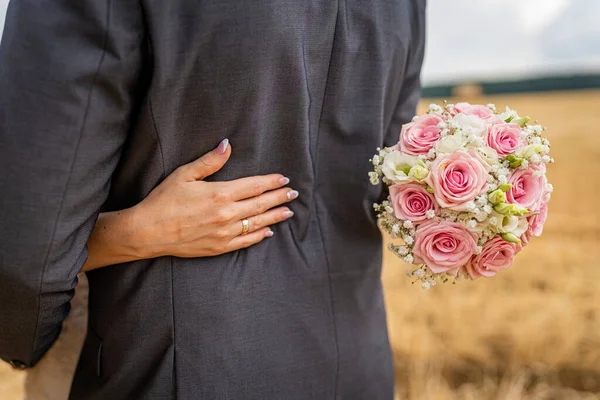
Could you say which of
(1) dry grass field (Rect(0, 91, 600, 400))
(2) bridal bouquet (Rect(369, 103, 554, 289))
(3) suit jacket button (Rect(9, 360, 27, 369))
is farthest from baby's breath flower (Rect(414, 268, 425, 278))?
(1) dry grass field (Rect(0, 91, 600, 400))

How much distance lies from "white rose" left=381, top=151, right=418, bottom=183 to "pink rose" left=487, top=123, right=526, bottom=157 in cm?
16

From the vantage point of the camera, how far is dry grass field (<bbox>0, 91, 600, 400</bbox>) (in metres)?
3.34

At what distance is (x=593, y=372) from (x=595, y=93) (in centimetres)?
1633

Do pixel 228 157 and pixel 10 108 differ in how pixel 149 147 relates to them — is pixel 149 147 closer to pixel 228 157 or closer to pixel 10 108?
pixel 228 157

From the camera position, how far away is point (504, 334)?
11.8 feet

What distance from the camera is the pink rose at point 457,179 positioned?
135 centimetres

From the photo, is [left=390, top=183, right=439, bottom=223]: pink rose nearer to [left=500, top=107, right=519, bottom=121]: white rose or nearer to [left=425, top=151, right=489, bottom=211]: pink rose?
[left=425, top=151, right=489, bottom=211]: pink rose

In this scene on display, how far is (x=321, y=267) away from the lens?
153 cm

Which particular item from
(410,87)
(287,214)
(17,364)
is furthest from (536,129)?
(17,364)

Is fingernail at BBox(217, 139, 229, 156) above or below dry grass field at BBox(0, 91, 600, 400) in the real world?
above

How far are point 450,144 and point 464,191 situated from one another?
0.11m

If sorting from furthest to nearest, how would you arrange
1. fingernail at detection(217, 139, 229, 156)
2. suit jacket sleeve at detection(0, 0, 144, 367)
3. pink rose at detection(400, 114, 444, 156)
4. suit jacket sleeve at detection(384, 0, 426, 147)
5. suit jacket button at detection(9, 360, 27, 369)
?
suit jacket sleeve at detection(384, 0, 426, 147), suit jacket button at detection(9, 360, 27, 369), pink rose at detection(400, 114, 444, 156), fingernail at detection(217, 139, 229, 156), suit jacket sleeve at detection(0, 0, 144, 367)

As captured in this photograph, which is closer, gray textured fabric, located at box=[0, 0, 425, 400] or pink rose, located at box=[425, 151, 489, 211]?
gray textured fabric, located at box=[0, 0, 425, 400]

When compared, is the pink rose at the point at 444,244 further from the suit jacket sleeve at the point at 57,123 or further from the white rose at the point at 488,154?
the suit jacket sleeve at the point at 57,123
